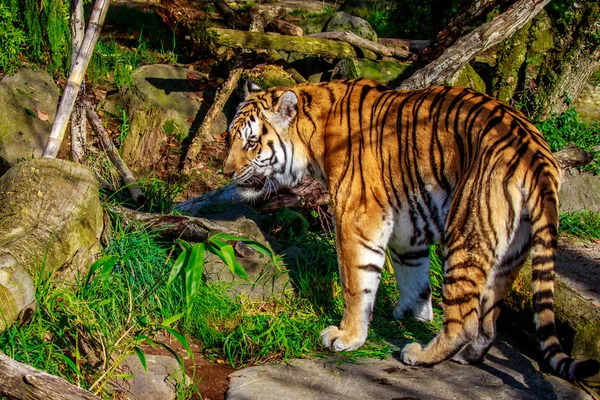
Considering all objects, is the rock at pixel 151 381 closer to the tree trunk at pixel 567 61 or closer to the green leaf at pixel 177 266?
the green leaf at pixel 177 266

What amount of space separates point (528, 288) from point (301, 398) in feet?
6.39

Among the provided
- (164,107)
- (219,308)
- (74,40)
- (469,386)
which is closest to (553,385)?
(469,386)

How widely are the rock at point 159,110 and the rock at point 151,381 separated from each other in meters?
4.16

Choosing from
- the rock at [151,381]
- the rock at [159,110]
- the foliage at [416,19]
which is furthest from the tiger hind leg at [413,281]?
the foliage at [416,19]

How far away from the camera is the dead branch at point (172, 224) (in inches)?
203

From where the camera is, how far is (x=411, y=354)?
14.5 ft

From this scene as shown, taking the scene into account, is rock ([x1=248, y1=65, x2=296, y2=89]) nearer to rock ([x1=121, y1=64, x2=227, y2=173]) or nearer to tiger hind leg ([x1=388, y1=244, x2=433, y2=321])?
rock ([x1=121, y1=64, x2=227, y2=173])

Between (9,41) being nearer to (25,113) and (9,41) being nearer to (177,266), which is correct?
(25,113)

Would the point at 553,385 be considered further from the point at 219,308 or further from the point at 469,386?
the point at 219,308

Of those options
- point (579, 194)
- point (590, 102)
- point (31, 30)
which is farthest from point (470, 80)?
point (31, 30)

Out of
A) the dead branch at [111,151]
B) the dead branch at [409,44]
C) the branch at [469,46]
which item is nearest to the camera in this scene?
the dead branch at [111,151]

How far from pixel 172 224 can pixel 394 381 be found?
6.66 feet

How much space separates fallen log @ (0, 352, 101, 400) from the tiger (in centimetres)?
200

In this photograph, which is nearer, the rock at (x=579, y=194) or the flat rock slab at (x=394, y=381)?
the flat rock slab at (x=394, y=381)
